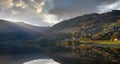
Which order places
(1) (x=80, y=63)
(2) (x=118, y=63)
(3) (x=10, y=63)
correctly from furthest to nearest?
1. (3) (x=10, y=63)
2. (1) (x=80, y=63)
3. (2) (x=118, y=63)

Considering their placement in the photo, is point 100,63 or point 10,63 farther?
point 10,63

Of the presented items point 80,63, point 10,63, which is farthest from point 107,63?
point 10,63

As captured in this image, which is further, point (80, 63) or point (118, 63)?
point (80, 63)

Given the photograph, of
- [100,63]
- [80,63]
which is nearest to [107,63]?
[100,63]

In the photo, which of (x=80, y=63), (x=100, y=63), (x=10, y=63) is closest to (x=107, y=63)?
(x=100, y=63)

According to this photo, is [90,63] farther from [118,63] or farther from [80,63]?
[118,63]

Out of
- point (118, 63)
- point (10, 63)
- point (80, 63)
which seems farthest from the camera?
point (10, 63)

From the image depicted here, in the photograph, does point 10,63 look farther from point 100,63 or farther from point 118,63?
Answer: point 118,63
